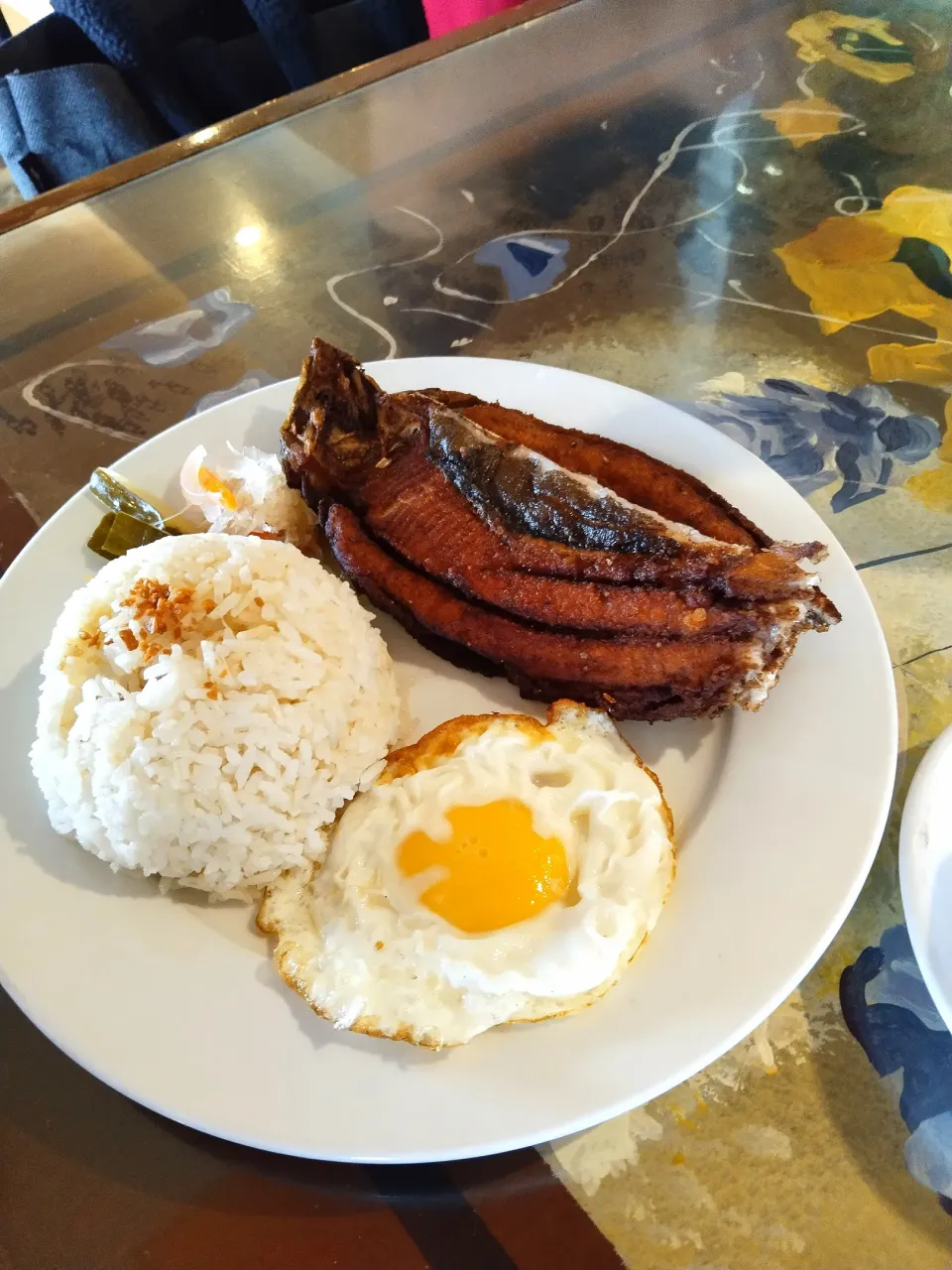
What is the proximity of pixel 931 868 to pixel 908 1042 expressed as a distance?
13.7 inches

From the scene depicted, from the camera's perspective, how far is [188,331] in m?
3.25

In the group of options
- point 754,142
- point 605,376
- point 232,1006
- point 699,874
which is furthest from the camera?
point 754,142

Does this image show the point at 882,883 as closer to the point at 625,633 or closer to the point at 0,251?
the point at 625,633

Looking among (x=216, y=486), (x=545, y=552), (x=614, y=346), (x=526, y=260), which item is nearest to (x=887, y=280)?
(x=614, y=346)

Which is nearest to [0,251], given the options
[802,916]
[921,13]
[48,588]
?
[48,588]

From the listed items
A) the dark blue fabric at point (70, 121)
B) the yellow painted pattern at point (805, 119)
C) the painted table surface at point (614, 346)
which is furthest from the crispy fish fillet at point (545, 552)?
the dark blue fabric at point (70, 121)

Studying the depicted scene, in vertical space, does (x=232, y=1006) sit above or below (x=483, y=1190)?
above

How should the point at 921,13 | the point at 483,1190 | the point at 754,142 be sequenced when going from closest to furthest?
the point at 483,1190
the point at 754,142
the point at 921,13

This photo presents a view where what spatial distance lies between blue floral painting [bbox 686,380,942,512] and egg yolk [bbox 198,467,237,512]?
1534 millimetres

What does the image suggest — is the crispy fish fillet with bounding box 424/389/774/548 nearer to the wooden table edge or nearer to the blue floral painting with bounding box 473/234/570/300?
the blue floral painting with bounding box 473/234/570/300

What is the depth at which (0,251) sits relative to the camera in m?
3.21

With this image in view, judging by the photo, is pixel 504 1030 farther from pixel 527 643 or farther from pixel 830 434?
pixel 830 434

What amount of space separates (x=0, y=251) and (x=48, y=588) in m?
1.63

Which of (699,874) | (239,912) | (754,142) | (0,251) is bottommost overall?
(699,874)
